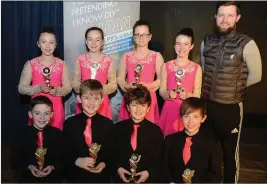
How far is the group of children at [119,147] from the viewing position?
2814mm

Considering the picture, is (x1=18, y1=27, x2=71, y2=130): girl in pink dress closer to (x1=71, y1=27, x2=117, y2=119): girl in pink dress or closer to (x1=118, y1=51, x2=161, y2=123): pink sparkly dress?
(x1=71, y1=27, x2=117, y2=119): girl in pink dress

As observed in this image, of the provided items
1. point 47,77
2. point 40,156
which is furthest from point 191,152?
point 47,77

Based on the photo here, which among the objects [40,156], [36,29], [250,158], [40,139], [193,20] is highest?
[193,20]

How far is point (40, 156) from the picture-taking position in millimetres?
2914

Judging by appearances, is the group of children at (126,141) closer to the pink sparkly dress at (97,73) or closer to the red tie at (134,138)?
the red tie at (134,138)

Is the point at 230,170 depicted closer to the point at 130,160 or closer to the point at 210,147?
the point at 210,147

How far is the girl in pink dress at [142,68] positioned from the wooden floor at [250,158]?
3.97ft

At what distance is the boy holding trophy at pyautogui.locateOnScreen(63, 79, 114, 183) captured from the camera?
292 centimetres

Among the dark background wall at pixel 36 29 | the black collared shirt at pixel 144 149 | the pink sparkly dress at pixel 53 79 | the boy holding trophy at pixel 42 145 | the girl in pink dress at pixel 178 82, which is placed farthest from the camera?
the dark background wall at pixel 36 29

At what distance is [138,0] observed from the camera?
4258 millimetres

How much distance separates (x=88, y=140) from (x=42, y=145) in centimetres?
40

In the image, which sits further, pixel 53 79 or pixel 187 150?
pixel 53 79

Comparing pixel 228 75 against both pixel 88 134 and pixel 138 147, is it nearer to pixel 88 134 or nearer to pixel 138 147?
pixel 138 147

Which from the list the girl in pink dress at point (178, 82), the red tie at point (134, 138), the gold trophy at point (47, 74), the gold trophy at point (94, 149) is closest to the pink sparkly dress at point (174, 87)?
the girl in pink dress at point (178, 82)
